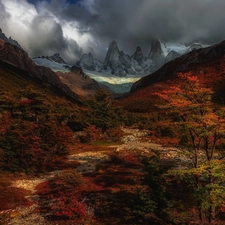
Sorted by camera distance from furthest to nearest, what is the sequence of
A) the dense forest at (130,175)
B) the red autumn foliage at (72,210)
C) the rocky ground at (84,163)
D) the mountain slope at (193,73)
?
the mountain slope at (193,73) → the rocky ground at (84,163) → the red autumn foliage at (72,210) → the dense forest at (130,175)

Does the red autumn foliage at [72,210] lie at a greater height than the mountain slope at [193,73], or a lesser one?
lesser

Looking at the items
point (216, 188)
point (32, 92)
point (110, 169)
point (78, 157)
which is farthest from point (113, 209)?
point (32, 92)

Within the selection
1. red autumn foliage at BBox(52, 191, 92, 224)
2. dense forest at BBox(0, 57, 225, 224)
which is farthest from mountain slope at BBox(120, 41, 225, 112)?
red autumn foliage at BBox(52, 191, 92, 224)

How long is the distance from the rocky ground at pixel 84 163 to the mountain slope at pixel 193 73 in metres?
Result: 43.6

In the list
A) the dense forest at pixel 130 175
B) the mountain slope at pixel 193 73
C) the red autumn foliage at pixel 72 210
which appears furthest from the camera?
the mountain slope at pixel 193 73

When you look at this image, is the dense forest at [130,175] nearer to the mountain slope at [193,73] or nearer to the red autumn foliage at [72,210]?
the red autumn foliage at [72,210]

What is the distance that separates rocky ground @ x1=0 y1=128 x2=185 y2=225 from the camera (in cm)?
2052

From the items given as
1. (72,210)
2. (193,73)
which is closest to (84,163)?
(72,210)

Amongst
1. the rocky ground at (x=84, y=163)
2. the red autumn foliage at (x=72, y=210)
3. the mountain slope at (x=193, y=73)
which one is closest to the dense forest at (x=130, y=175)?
the red autumn foliage at (x=72, y=210)

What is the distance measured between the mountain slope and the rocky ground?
43618mm

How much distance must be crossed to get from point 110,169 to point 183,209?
1561 cm

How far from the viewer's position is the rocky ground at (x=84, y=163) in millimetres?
20516

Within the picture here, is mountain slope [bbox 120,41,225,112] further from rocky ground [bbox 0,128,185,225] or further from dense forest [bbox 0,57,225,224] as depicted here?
dense forest [bbox 0,57,225,224]

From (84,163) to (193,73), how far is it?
7024 cm
